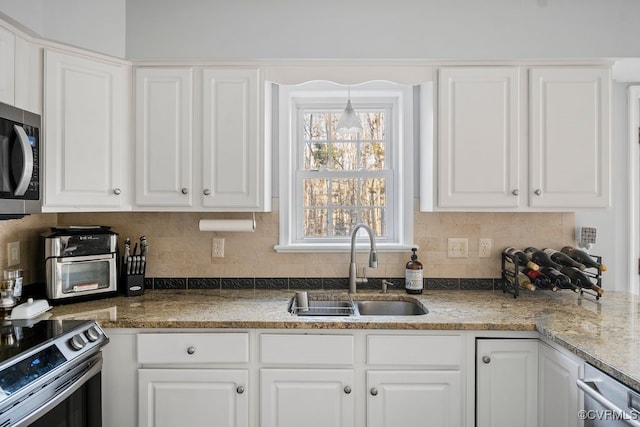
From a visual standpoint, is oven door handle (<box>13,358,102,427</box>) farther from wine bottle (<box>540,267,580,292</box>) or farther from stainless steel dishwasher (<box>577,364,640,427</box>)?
wine bottle (<box>540,267,580,292</box>)

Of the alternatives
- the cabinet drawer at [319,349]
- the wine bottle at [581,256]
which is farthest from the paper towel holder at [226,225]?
the wine bottle at [581,256]

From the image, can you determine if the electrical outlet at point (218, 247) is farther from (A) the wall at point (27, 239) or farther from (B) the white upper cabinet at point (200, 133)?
(A) the wall at point (27, 239)

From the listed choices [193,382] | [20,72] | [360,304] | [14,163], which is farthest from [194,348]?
[20,72]

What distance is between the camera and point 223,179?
218 cm

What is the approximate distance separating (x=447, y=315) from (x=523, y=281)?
67 centimetres

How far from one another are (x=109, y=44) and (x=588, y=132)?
2574 mm

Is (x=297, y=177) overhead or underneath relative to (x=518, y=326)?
overhead

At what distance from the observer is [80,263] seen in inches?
84.8

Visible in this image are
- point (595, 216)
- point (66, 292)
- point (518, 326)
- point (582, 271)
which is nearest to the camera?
point (518, 326)

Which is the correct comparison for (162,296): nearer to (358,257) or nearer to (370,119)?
(358,257)

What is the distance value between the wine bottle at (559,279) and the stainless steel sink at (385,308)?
0.75 metres

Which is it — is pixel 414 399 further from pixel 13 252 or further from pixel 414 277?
pixel 13 252

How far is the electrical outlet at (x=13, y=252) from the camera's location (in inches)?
81.8

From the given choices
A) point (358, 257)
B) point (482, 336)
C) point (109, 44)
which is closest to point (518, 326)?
point (482, 336)
